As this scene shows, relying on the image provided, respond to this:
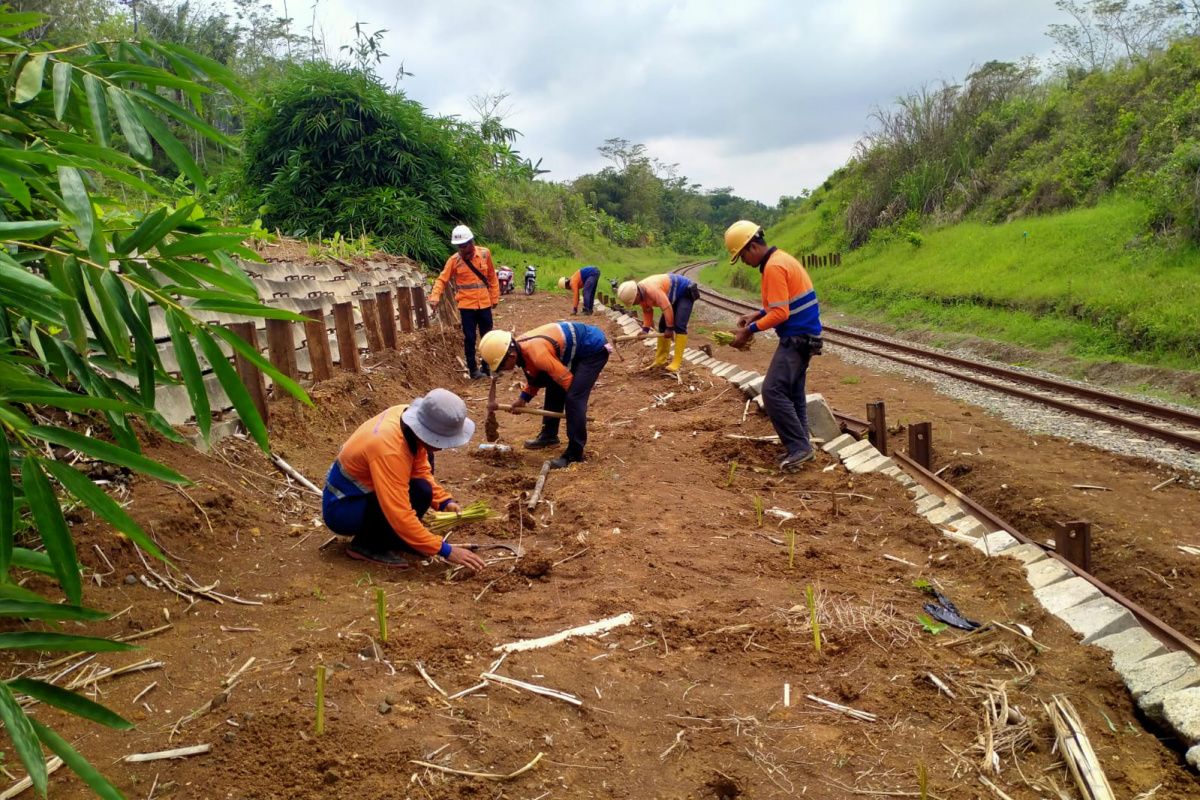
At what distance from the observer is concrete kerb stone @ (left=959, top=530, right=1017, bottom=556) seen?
4766 mm

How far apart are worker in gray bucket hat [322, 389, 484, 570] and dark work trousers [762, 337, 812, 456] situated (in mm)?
2833

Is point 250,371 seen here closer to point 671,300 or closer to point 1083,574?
point 1083,574

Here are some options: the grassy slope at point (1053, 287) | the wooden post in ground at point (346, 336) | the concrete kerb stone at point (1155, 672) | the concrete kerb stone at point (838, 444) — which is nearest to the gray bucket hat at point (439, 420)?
the concrete kerb stone at point (1155, 672)

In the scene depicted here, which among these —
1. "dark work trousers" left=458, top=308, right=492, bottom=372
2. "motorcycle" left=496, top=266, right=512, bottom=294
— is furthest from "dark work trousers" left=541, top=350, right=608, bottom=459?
"motorcycle" left=496, top=266, right=512, bottom=294

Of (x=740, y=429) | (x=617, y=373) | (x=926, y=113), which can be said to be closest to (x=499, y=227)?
(x=926, y=113)

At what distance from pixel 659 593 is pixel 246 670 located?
76.1 inches

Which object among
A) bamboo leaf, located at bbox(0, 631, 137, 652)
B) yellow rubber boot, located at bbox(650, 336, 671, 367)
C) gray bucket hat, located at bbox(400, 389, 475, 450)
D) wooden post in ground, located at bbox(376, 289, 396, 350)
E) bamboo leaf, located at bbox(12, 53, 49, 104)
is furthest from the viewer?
yellow rubber boot, located at bbox(650, 336, 671, 367)

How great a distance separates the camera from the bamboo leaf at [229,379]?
1784 millimetres

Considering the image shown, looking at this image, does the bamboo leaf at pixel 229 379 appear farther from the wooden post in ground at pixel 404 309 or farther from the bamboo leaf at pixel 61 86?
the wooden post in ground at pixel 404 309

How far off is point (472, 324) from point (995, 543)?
23.2 feet

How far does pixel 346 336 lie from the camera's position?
317 inches

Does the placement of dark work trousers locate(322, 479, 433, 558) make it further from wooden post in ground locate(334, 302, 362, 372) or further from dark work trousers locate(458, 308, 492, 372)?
dark work trousers locate(458, 308, 492, 372)

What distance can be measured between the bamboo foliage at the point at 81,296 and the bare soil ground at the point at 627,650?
119cm

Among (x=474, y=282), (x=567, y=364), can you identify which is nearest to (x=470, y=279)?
(x=474, y=282)
